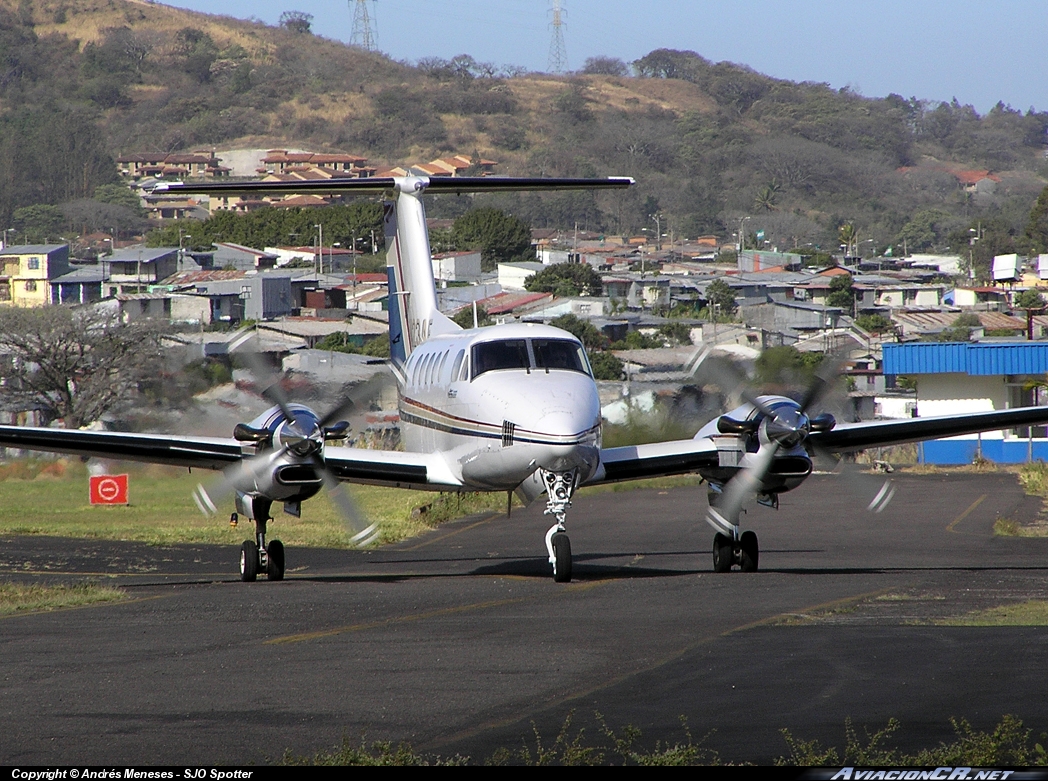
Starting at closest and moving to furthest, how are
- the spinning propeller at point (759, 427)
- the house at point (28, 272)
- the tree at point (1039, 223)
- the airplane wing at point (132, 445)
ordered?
the spinning propeller at point (759, 427), the airplane wing at point (132, 445), the house at point (28, 272), the tree at point (1039, 223)

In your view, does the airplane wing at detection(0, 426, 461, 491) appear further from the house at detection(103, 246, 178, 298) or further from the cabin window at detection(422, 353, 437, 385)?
the house at detection(103, 246, 178, 298)

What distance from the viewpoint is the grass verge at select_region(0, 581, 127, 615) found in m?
15.3

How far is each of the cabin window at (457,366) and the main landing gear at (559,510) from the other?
2313 mm

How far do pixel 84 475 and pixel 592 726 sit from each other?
33.4 m

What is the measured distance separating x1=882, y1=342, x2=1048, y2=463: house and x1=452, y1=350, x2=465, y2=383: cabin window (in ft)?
104

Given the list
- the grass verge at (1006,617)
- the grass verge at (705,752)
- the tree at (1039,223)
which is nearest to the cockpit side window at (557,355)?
the grass verge at (1006,617)

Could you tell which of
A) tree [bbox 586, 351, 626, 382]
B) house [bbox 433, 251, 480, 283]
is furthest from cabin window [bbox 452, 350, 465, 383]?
house [bbox 433, 251, 480, 283]

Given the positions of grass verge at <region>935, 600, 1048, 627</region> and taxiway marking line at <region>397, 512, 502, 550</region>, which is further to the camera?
taxiway marking line at <region>397, 512, 502, 550</region>

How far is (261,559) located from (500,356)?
14.4ft

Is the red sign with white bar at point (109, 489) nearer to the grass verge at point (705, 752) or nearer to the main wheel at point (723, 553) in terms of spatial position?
the main wheel at point (723, 553)

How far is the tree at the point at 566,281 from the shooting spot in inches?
4176
